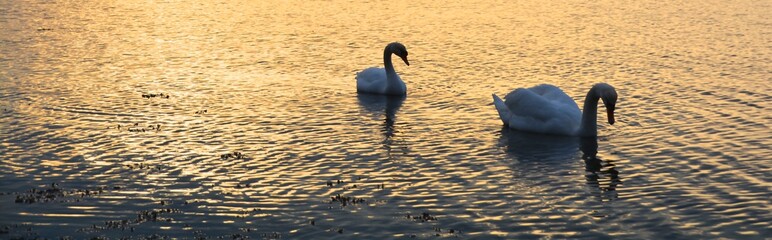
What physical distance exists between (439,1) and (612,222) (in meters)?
49.5

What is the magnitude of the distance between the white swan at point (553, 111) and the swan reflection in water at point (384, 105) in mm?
2799

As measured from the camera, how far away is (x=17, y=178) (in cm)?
2384

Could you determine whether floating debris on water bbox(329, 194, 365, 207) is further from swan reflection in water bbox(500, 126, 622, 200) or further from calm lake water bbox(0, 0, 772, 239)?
swan reflection in water bbox(500, 126, 622, 200)

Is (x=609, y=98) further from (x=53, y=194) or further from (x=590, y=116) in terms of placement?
(x=53, y=194)

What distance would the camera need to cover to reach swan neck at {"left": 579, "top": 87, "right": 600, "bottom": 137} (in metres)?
28.5

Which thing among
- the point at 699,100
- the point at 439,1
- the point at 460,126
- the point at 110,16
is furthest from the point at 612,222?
the point at 439,1

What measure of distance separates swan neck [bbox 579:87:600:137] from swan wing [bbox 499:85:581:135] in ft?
1.10

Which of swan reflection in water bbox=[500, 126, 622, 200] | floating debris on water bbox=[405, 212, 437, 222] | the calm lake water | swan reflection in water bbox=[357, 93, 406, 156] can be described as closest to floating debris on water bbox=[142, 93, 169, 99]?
the calm lake water

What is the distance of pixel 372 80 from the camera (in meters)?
37.1

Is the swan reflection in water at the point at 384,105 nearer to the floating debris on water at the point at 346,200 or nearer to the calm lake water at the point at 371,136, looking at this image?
the calm lake water at the point at 371,136

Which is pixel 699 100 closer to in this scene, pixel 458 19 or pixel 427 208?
pixel 427 208

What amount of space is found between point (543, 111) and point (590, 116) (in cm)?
136

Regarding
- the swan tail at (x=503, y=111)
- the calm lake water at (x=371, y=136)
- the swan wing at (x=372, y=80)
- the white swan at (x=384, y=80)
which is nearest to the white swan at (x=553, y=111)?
the swan tail at (x=503, y=111)

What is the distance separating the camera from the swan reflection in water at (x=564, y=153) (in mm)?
24156
